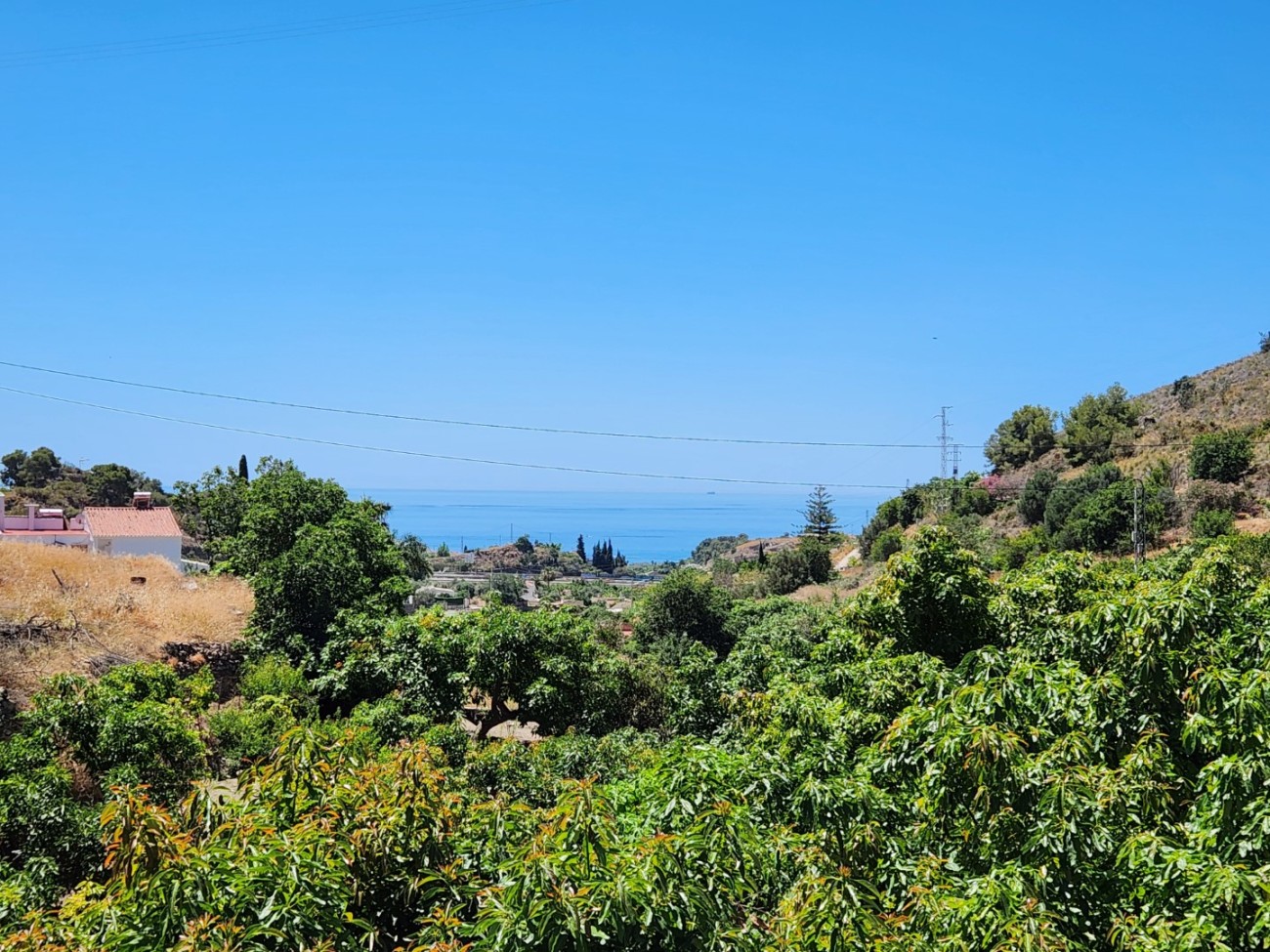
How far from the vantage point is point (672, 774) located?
5.95 m

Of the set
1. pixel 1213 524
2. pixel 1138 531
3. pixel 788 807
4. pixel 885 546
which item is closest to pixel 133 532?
pixel 788 807

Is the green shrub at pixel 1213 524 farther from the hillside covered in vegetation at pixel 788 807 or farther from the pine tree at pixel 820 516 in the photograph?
the pine tree at pixel 820 516

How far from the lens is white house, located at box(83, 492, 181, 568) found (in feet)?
110

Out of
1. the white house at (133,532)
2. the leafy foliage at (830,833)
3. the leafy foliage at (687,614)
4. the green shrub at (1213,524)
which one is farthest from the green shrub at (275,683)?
the green shrub at (1213,524)

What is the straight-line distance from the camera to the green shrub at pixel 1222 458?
36.9 metres

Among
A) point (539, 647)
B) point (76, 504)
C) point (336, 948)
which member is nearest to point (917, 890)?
point (336, 948)

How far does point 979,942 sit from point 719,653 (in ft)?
75.6

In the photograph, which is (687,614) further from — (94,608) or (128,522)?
(128,522)

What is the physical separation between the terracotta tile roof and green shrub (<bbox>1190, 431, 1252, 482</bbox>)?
147 ft

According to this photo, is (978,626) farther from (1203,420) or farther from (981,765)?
(1203,420)

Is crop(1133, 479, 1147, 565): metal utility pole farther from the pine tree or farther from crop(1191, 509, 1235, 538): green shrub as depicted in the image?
the pine tree

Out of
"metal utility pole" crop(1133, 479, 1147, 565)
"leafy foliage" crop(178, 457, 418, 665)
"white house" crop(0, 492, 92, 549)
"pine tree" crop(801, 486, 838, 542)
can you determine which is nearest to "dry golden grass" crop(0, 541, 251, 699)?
"leafy foliage" crop(178, 457, 418, 665)

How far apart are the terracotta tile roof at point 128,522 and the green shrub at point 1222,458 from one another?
4474cm

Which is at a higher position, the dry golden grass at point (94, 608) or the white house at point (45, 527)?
the white house at point (45, 527)
